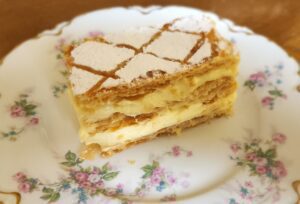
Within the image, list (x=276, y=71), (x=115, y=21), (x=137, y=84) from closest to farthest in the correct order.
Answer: (x=137, y=84)
(x=276, y=71)
(x=115, y=21)

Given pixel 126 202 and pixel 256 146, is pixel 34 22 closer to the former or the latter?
pixel 126 202

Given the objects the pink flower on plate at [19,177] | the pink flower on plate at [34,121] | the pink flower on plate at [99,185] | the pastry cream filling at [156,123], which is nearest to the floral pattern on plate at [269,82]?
the pastry cream filling at [156,123]

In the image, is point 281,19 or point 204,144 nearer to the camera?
point 204,144

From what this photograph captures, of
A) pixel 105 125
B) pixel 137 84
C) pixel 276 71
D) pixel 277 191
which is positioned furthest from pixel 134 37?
pixel 277 191

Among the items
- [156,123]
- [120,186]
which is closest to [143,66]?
[156,123]

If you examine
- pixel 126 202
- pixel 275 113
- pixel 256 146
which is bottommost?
pixel 126 202

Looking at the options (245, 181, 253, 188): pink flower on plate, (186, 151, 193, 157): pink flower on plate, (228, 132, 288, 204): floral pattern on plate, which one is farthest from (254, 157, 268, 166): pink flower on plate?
(186, 151, 193, 157): pink flower on plate

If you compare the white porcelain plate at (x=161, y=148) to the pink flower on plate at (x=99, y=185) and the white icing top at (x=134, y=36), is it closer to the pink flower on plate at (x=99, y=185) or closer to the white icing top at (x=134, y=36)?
the pink flower on plate at (x=99, y=185)

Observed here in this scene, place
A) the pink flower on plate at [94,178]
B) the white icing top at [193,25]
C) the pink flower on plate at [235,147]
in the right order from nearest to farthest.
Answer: the pink flower on plate at [94,178] → the pink flower on plate at [235,147] → the white icing top at [193,25]

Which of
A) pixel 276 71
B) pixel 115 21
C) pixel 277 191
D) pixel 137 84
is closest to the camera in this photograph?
pixel 277 191
